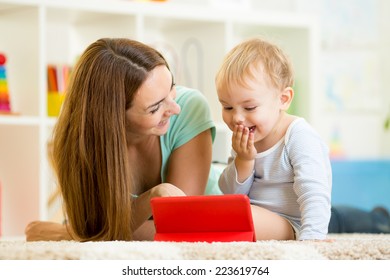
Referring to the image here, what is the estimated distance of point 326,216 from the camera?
140cm

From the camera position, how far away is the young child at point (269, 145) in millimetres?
1475

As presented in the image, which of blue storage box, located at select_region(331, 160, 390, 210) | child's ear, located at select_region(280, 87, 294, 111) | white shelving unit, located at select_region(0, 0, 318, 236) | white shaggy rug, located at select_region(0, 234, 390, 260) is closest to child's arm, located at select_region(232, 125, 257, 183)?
child's ear, located at select_region(280, 87, 294, 111)

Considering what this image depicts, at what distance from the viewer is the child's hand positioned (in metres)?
1.50

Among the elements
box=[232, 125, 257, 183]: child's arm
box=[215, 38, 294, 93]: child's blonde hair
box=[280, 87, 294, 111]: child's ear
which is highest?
box=[215, 38, 294, 93]: child's blonde hair

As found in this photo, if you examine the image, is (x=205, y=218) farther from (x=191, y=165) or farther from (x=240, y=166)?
(x=191, y=165)

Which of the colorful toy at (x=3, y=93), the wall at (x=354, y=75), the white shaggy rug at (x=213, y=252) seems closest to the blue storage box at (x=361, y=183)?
the wall at (x=354, y=75)

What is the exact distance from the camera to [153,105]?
156 centimetres

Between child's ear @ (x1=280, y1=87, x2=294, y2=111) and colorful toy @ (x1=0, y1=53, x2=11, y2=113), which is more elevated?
child's ear @ (x1=280, y1=87, x2=294, y2=111)

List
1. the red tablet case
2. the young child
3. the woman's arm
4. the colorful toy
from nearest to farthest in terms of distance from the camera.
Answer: the red tablet case, the young child, the woman's arm, the colorful toy

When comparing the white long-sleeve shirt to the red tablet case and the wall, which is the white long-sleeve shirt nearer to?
the red tablet case

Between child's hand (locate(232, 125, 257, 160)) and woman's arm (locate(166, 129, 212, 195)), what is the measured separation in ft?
0.76
